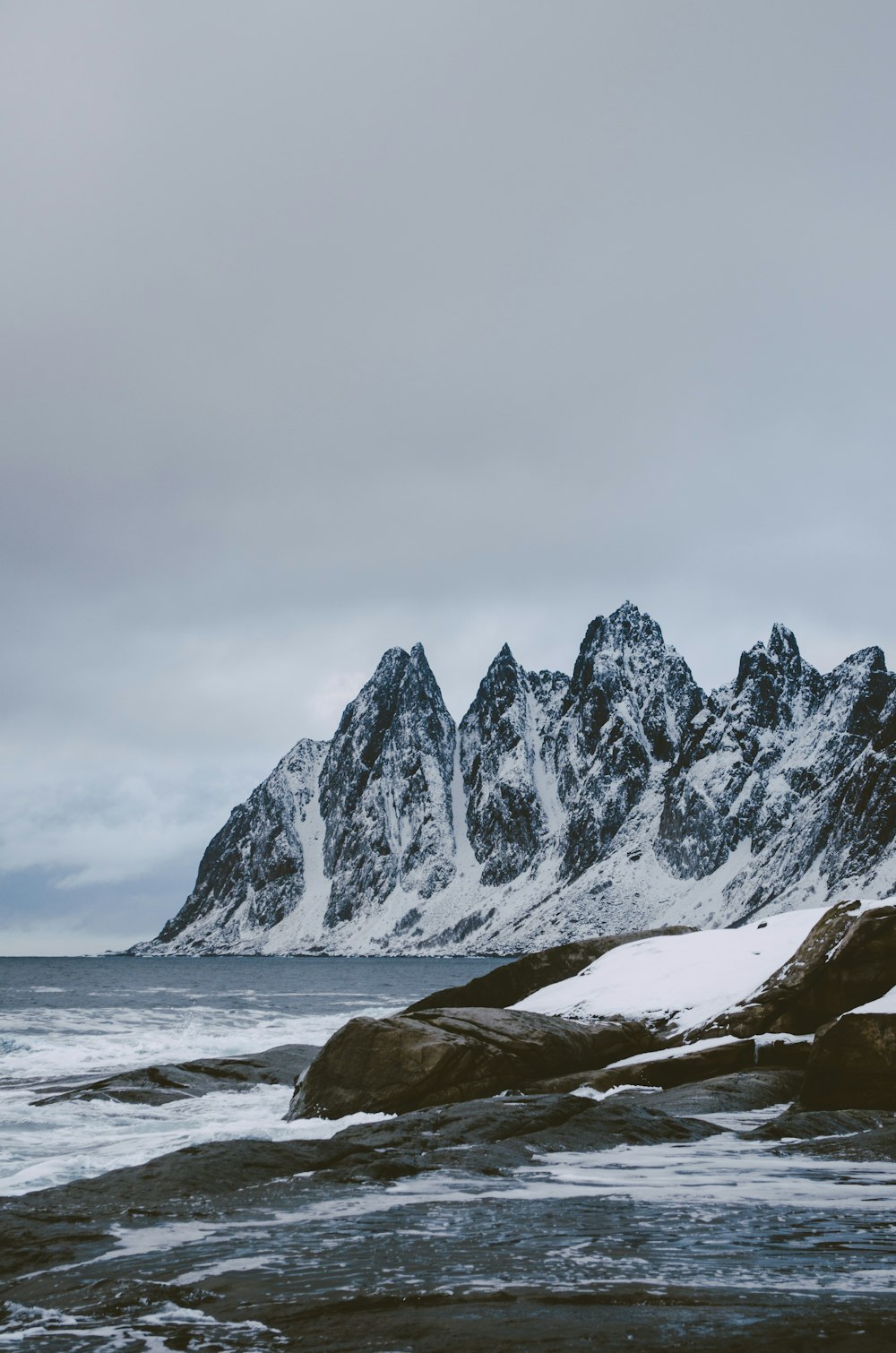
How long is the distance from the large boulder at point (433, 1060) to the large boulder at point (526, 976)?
927cm

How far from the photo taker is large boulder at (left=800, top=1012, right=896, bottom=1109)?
17.3m

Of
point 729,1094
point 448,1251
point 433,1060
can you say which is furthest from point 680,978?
point 448,1251

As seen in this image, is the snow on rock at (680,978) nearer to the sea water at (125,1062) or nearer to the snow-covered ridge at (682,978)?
the snow-covered ridge at (682,978)

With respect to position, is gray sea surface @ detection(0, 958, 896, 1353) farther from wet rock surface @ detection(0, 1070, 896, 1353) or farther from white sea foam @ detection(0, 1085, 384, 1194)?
white sea foam @ detection(0, 1085, 384, 1194)

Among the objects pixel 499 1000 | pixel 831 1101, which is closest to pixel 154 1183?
pixel 831 1101

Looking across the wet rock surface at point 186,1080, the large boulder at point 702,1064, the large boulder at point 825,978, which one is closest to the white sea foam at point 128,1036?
the wet rock surface at point 186,1080

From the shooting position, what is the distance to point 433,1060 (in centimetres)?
2033

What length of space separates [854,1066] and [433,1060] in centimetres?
758

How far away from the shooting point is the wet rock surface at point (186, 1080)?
25.5m

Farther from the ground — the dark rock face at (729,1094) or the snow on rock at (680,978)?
the snow on rock at (680,978)

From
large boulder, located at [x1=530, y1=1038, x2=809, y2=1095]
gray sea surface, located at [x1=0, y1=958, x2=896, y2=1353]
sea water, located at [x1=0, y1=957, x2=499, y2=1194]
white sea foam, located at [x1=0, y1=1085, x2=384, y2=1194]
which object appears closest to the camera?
gray sea surface, located at [x1=0, y1=958, x2=896, y2=1353]

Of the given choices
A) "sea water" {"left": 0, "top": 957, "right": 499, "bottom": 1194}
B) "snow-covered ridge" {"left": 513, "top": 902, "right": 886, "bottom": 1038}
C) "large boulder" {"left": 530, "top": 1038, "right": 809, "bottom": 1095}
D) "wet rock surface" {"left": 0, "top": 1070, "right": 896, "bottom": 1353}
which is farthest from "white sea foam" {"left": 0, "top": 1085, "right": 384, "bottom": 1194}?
"snow-covered ridge" {"left": 513, "top": 902, "right": 886, "bottom": 1038}

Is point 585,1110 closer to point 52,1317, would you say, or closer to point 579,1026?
point 579,1026

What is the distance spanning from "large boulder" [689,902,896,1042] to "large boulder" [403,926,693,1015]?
9.19m
